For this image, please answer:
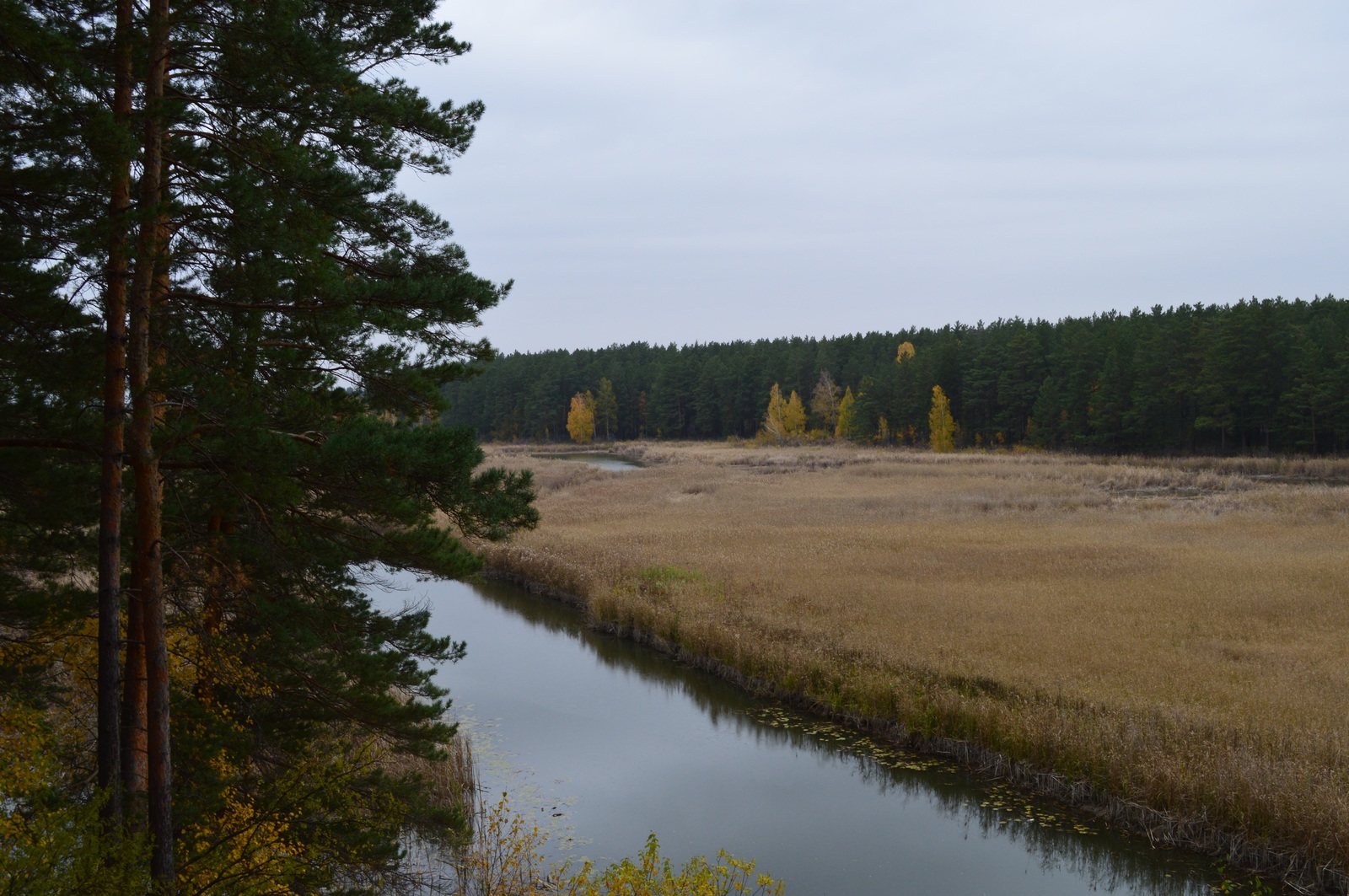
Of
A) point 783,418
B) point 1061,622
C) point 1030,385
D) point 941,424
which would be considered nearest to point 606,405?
point 783,418

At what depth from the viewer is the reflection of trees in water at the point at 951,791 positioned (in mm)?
10266

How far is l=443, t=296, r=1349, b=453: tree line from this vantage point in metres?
60.7

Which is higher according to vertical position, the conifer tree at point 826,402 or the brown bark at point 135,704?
the conifer tree at point 826,402

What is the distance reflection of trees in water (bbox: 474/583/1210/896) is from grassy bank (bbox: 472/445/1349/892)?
433mm

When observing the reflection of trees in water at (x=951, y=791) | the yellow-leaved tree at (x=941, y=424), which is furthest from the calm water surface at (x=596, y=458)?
the reflection of trees in water at (x=951, y=791)

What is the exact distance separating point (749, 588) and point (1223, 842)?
12521 millimetres

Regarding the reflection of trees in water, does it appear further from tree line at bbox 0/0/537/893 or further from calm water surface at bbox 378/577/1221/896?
tree line at bbox 0/0/537/893

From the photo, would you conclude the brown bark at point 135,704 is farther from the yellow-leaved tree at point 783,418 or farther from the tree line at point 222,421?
the yellow-leaved tree at point 783,418

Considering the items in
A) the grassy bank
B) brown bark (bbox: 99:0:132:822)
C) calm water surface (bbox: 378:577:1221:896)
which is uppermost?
brown bark (bbox: 99:0:132:822)

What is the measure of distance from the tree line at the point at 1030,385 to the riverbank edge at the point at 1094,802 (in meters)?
37.8

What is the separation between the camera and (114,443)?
6.06 metres

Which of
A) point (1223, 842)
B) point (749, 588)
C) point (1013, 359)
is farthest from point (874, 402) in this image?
point (1223, 842)

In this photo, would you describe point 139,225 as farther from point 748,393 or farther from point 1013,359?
point 748,393

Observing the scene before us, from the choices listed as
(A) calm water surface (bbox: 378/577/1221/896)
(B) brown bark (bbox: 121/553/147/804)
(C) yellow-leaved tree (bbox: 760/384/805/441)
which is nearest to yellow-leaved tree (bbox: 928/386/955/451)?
(C) yellow-leaved tree (bbox: 760/384/805/441)
